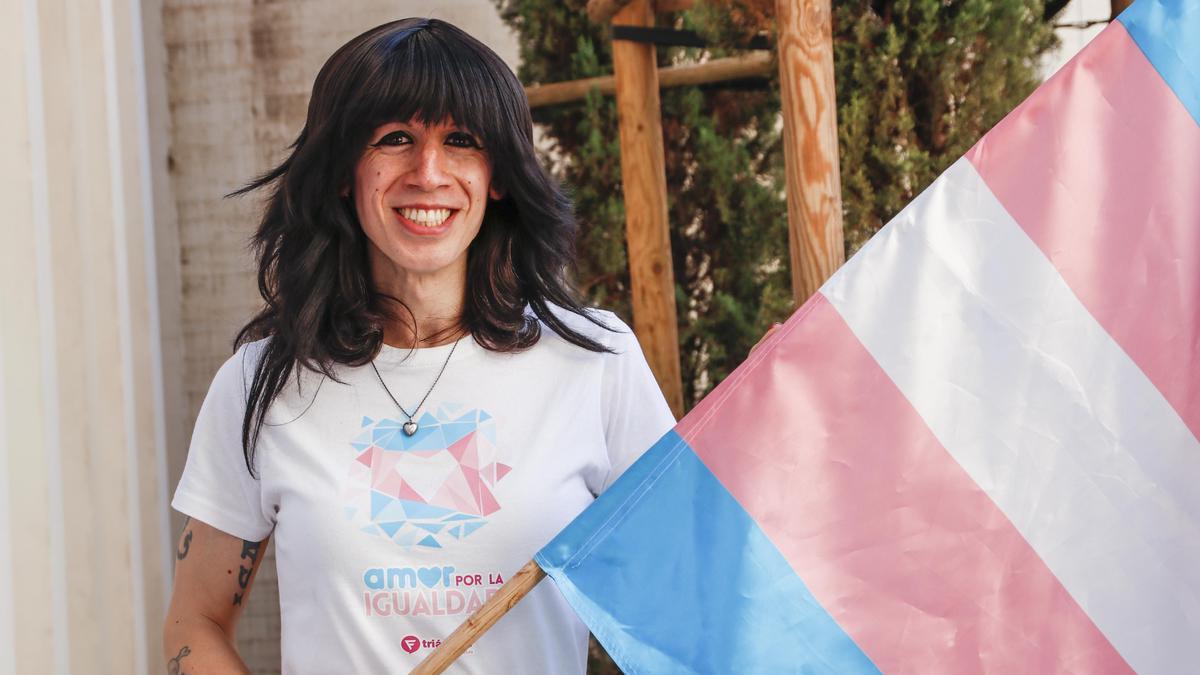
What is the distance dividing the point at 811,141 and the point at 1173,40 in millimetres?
573

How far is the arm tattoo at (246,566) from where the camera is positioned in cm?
176

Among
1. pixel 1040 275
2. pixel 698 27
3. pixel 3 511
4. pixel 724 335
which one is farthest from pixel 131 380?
pixel 1040 275

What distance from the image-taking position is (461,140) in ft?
5.53

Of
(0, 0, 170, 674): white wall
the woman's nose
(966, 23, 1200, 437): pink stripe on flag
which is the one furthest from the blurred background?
the woman's nose

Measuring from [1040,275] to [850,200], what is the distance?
1.28 metres

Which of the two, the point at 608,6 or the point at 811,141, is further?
the point at 608,6

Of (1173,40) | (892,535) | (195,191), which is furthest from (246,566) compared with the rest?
(195,191)

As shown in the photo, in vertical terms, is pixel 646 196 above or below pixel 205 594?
above

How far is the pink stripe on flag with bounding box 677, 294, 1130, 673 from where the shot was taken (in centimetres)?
160

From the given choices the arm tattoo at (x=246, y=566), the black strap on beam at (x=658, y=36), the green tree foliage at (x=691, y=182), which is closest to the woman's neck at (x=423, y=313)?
the arm tattoo at (x=246, y=566)

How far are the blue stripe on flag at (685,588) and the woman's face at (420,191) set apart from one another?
1.23 feet

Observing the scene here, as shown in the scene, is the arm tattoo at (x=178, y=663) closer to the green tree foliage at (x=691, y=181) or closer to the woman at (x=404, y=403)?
the woman at (x=404, y=403)

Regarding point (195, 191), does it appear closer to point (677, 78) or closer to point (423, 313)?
point (677, 78)

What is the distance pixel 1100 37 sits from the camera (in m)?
1.73
